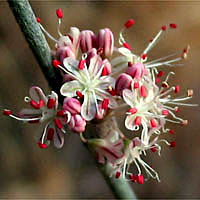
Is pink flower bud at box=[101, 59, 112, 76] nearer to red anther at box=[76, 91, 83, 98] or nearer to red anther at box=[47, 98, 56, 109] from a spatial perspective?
red anther at box=[76, 91, 83, 98]

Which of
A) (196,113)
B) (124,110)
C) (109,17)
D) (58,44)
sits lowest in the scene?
(196,113)

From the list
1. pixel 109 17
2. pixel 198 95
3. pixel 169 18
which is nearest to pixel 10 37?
pixel 109 17

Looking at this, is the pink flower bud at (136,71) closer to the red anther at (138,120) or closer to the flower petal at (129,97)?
the flower petal at (129,97)

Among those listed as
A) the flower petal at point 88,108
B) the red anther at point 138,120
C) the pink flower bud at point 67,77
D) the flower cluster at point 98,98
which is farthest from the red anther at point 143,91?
the pink flower bud at point 67,77

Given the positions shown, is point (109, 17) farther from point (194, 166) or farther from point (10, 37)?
point (194, 166)

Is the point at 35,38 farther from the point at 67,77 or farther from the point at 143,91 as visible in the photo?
the point at 143,91

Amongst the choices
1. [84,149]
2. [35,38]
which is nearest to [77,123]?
[35,38]

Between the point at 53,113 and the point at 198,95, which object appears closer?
the point at 53,113
